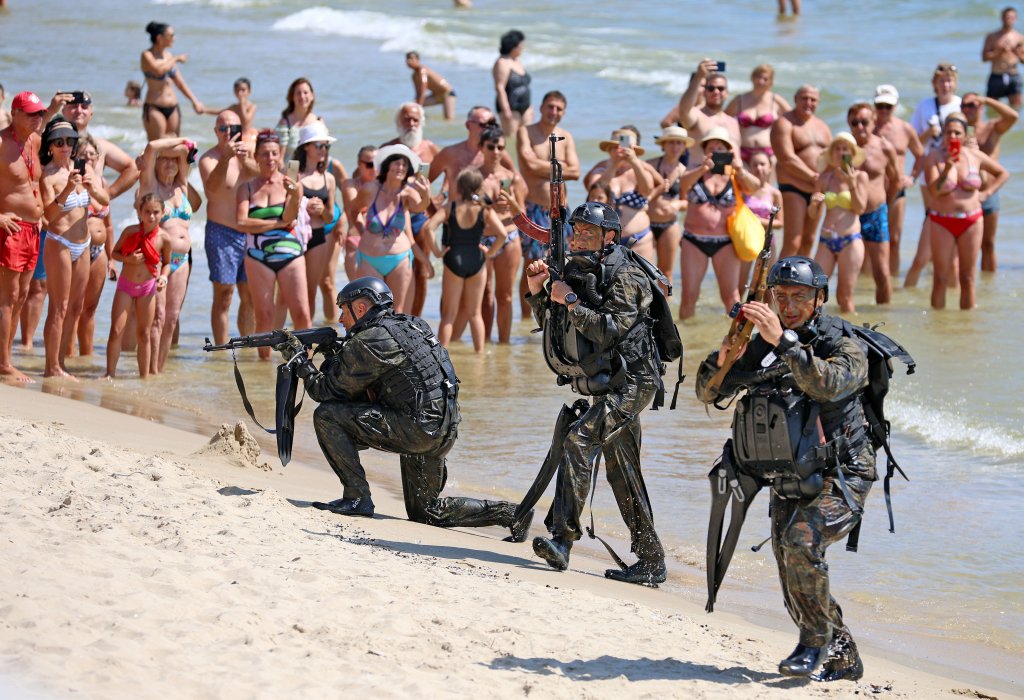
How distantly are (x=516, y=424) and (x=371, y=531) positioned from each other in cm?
341

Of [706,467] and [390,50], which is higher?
[390,50]

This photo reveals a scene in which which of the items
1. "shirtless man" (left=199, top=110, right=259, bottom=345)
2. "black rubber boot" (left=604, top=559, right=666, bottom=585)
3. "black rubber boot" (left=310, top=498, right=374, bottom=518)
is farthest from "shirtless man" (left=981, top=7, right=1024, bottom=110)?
"black rubber boot" (left=310, top=498, right=374, bottom=518)

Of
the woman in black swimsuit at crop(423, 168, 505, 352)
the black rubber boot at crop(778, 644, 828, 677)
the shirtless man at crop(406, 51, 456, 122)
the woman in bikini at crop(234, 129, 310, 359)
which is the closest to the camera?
the black rubber boot at crop(778, 644, 828, 677)

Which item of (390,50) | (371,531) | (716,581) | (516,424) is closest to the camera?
(716,581)

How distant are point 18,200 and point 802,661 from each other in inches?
270

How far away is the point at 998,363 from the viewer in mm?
12992

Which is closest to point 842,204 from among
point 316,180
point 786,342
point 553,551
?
point 316,180

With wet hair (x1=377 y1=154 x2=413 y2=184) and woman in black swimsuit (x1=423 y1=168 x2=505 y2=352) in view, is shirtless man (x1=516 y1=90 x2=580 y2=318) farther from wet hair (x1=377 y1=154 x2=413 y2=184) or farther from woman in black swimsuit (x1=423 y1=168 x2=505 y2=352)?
wet hair (x1=377 y1=154 x2=413 y2=184)

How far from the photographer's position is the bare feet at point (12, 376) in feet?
35.3

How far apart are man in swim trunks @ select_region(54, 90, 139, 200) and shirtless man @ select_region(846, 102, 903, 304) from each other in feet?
21.4

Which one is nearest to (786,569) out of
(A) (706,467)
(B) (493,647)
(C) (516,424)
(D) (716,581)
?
(D) (716,581)

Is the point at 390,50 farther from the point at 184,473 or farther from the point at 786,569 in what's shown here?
the point at 786,569

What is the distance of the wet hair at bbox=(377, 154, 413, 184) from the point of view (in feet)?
39.7

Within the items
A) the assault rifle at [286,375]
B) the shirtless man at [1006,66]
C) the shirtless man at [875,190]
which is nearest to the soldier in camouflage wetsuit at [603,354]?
the assault rifle at [286,375]
